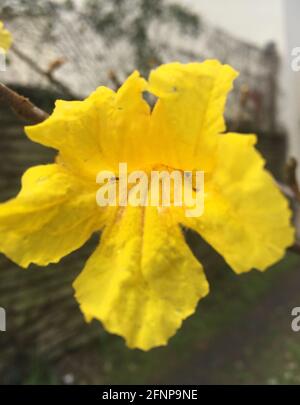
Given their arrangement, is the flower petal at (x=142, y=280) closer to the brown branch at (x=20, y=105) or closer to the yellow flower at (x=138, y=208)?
the yellow flower at (x=138, y=208)

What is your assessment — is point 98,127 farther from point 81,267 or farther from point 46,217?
point 81,267

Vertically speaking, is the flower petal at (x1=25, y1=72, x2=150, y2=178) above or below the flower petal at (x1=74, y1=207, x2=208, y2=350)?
above

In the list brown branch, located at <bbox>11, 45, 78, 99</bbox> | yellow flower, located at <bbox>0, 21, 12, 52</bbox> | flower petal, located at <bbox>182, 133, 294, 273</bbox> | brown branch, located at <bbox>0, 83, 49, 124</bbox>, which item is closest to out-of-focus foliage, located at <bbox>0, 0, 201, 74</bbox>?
brown branch, located at <bbox>11, 45, 78, 99</bbox>

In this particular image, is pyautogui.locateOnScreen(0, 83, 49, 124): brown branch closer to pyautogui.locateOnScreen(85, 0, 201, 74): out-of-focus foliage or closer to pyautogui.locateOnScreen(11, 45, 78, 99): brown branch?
pyautogui.locateOnScreen(11, 45, 78, 99): brown branch

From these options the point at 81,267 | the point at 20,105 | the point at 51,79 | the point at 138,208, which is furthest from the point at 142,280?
the point at 81,267

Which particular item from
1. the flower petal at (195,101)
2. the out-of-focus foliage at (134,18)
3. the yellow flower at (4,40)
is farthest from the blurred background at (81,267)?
the flower petal at (195,101)

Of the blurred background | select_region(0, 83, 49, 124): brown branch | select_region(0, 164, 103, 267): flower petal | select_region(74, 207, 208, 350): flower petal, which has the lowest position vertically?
the blurred background
